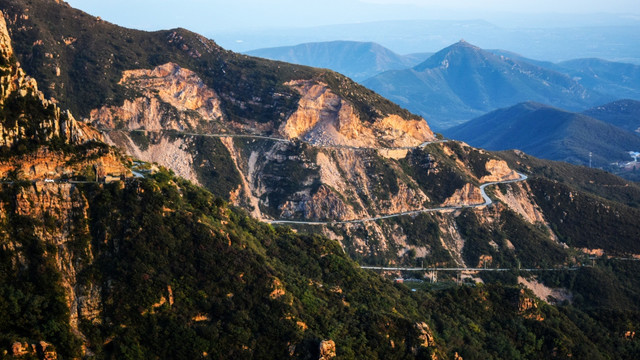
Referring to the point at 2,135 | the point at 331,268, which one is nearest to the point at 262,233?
the point at 331,268

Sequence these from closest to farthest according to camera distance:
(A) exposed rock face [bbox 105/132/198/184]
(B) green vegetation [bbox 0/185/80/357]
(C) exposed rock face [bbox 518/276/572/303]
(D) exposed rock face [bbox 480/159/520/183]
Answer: (B) green vegetation [bbox 0/185/80/357]
(C) exposed rock face [bbox 518/276/572/303]
(A) exposed rock face [bbox 105/132/198/184]
(D) exposed rock face [bbox 480/159/520/183]

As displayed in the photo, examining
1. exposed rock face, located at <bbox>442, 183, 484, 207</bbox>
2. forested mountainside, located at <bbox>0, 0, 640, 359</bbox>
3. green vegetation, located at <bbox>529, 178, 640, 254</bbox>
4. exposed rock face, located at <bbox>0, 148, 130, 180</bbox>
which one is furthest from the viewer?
exposed rock face, located at <bbox>442, 183, 484, 207</bbox>

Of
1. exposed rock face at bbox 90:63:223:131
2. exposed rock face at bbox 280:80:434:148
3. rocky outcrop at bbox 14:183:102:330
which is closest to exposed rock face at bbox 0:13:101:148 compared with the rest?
rocky outcrop at bbox 14:183:102:330

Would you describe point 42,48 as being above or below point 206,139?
above

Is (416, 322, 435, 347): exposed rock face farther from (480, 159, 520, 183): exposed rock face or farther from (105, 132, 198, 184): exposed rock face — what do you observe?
(480, 159, 520, 183): exposed rock face

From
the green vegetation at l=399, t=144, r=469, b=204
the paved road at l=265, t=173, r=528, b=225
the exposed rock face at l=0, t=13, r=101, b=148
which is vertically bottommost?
the paved road at l=265, t=173, r=528, b=225

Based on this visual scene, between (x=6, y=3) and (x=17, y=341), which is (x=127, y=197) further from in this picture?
(x=6, y=3)
